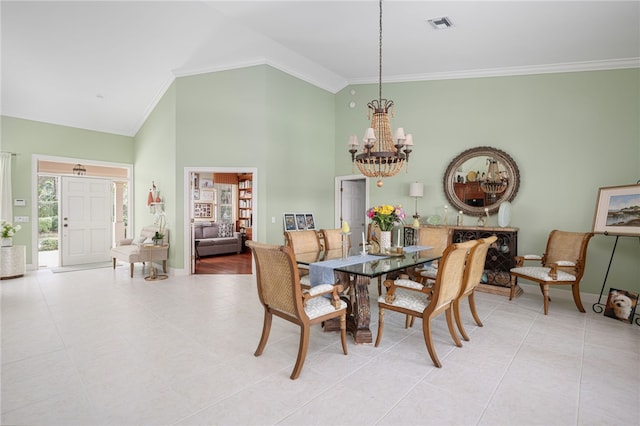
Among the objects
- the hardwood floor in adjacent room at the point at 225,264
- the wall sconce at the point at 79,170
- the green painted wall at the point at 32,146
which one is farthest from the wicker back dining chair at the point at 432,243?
the wall sconce at the point at 79,170

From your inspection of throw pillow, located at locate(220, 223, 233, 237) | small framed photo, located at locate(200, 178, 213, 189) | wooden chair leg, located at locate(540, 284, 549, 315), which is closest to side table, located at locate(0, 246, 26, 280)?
throw pillow, located at locate(220, 223, 233, 237)

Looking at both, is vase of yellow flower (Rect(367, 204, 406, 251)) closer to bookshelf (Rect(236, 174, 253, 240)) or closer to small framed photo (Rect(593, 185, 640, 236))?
small framed photo (Rect(593, 185, 640, 236))

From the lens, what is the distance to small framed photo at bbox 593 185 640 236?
3797 millimetres

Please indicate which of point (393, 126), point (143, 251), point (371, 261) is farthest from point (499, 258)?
point (143, 251)

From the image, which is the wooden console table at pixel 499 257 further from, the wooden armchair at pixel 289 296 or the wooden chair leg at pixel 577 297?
the wooden armchair at pixel 289 296

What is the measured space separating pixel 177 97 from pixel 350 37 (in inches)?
128

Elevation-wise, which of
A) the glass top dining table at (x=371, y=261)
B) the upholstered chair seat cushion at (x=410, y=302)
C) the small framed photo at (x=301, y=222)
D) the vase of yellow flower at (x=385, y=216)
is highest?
the vase of yellow flower at (x=385, y=216)

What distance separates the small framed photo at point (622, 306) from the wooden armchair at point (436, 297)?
2.20m

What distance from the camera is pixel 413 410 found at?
6.71ft

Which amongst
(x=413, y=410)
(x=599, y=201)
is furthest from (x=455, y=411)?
(x=599, y=201)

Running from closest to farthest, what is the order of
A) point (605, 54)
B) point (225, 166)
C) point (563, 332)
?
1. point (563, 332)
2. point (605, 54)
3. point (225, 166)

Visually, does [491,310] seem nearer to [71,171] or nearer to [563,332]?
[563,332]

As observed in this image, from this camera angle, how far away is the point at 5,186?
6082 mm

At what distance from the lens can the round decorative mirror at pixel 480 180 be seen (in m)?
5.06
